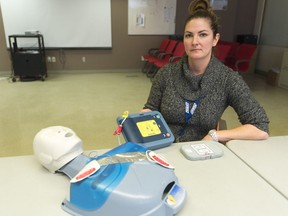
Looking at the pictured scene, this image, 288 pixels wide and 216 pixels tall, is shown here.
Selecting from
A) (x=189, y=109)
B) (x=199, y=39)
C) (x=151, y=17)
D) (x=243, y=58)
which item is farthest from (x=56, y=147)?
(x=151, y=17)

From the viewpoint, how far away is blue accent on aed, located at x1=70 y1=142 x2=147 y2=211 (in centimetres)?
66

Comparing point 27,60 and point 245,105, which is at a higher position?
point 245,105

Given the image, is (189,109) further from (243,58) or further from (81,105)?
(243,58)

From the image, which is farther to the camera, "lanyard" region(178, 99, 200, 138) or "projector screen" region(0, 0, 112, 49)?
"projector screen" region(0, 0, 112, 49)

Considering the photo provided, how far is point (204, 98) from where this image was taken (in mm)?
1340

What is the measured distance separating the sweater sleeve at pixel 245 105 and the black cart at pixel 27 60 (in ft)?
15.0

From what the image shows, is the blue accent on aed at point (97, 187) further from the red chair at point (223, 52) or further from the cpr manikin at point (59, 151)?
the red chair at point (223, 52)

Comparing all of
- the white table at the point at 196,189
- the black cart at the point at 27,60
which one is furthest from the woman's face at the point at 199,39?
the black cart at the point at 27,60

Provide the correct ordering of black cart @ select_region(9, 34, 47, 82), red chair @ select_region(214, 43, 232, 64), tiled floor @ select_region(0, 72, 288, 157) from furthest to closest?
→ black cart @ select_region(9, 34, 47, 82) → red chair @ select_region(214, 43, 232, 64) → tiled floor @ select_region(0, 72, 288, 157)

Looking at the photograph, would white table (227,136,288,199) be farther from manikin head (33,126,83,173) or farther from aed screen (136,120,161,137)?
manikin head (33,126,83,173)

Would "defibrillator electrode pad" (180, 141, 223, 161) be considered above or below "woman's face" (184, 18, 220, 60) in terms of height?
below

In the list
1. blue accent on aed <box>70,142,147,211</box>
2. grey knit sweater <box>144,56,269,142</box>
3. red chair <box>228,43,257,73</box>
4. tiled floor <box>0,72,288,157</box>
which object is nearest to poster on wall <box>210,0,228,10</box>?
red chair <box>228,43,257,73</box>

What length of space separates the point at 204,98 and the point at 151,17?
4772mm

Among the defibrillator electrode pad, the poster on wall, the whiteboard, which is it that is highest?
the poster on wall
